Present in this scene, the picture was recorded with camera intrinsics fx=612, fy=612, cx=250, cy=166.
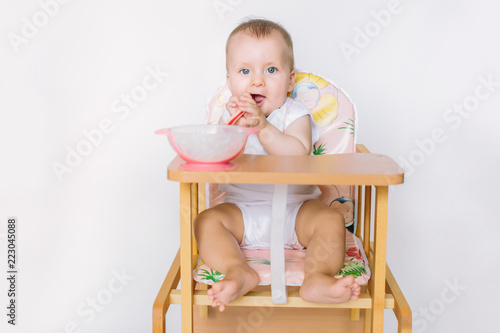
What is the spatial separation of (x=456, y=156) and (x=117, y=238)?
1292mm

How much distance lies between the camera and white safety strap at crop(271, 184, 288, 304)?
1.29 metres

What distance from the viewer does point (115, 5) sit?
2164mm

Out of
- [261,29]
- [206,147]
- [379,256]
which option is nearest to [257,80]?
[261,29]

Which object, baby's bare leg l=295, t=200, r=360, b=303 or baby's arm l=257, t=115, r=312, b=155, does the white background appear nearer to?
baby's arm l=257, t=115, r=312, b=155

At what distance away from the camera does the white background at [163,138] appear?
84.0 inches

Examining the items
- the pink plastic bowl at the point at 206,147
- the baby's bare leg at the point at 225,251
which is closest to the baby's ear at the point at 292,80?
the baby's bare leg at the point at 225,251

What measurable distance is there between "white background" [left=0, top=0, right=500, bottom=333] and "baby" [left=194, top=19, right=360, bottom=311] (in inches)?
19.5

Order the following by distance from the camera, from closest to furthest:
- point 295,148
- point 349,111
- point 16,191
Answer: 1. point 295,148
2. point 349,111
3. point 16,191

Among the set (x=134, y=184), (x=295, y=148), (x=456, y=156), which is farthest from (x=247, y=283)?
(x=456, y=156)

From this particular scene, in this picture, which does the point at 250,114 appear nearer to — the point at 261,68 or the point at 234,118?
the point at 234,118

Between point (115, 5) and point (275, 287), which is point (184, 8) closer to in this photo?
point (115, 5)

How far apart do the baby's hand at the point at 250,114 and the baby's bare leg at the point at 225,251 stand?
8.9 inches

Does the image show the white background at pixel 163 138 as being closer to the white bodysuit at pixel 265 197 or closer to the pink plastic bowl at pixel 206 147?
the white bodysuit at pixel 265 197

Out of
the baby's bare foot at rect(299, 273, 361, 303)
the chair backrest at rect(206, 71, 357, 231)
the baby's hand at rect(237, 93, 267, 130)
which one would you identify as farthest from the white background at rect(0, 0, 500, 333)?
the baby's bare foot at rect(299, 273, 361, 303)
